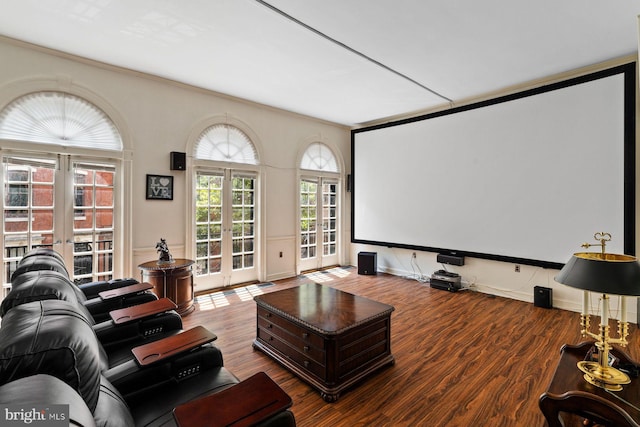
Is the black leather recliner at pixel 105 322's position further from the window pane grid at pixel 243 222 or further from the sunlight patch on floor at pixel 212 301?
the window pane grid at pixel 243 222

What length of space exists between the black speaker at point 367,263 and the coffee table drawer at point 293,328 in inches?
143

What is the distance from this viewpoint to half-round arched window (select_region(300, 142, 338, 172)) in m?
6.55

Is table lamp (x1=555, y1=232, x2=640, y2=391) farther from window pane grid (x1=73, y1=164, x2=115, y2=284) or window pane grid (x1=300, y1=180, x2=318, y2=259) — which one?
window pane grid (x1=300, y1=180, x2=318, y2=259)

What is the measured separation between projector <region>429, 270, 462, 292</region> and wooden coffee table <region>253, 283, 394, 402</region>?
280 cm

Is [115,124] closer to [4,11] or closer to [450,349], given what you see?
[4,11]

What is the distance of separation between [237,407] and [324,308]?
63.2 inches

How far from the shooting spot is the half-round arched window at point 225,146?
505 centimetres

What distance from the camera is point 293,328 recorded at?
2.75 m

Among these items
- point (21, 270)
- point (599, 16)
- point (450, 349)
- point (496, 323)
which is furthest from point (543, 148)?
point (21, 270)

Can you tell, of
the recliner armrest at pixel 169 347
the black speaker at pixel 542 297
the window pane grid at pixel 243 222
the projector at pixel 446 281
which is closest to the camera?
the recliner armrest at pixel 169 347

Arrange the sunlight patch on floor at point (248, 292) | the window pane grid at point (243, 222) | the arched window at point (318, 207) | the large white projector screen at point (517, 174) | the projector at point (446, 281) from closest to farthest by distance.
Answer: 1. the large white projector screen at point (517, 174)
2. the sunlight patch on floor at point (248, 292)
3. the projector at point (446, 281)
4. the window pane grid at point (243, 222)
5. the arched window at point (318, 207)

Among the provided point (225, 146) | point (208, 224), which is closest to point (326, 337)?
point (208, 224)

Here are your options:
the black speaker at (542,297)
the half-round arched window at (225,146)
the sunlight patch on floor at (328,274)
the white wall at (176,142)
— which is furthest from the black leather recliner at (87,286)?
the black speaker at (542,297)

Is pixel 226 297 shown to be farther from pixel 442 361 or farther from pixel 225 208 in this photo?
pixel 442 361
